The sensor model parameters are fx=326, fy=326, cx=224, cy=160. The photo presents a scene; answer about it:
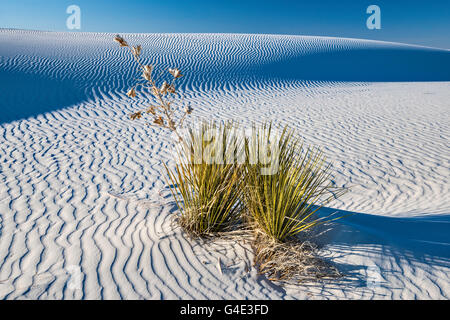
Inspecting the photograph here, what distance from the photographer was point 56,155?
21.6 feet

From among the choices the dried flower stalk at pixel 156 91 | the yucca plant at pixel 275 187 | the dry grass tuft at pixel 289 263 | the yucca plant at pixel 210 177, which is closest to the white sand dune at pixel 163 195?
the dry grass tuft at pixel 289 263

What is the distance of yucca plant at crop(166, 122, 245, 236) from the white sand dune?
10.6 inches

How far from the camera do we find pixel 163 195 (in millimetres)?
4680

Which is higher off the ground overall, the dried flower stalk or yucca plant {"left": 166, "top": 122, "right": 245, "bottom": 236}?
the dried flower stalk

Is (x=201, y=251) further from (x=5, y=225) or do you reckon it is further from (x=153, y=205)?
(x=5, y=225)

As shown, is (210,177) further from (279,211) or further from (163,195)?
(163,195)

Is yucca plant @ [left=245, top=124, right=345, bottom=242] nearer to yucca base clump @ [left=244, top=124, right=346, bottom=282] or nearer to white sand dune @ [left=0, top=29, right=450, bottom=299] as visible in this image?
yucca base clump @ [left=244, top=124, right=346, bottom=282]

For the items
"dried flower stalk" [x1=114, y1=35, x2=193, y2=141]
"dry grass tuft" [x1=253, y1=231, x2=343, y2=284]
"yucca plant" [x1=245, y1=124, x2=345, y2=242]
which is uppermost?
"dried flower stalk" [x1=114, y1=35, x2=193, y2=141]

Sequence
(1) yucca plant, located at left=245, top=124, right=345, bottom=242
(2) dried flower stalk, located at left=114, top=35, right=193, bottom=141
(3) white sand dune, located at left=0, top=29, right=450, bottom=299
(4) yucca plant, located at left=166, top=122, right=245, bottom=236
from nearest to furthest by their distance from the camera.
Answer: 1. (2) dried flower stalk, located at left=114, top=35, right=193, bottom=141
2. (3) white sand dune, located at left=0, top=29, right=450, bottom=299
3. (1) yucca plant, located at left=245, top=124, right=345, bottom=242
4. (4) yucca plant, located at left=166, top=122, right=245, bottom=236

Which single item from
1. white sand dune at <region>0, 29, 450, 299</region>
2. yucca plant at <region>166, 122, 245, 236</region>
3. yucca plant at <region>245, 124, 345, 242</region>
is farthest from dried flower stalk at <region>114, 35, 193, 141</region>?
white sand dune at <region>0, 29, 450, 299</region>

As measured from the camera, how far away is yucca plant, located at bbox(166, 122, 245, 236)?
3062mm
